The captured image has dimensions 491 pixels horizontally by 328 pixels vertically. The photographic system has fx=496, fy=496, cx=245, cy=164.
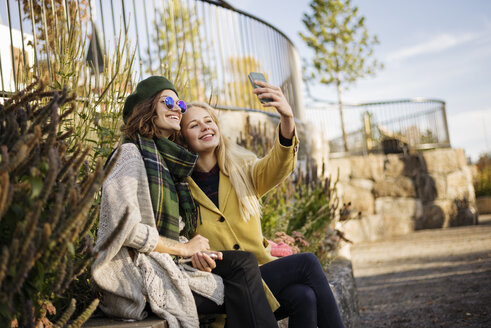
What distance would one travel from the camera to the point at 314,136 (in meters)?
7.95

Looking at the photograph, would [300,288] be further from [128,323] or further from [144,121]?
[144,121]

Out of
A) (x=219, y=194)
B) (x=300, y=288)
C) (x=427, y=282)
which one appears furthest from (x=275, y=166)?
(x=427, y=282)

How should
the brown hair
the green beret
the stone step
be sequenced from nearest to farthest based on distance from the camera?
the stone step → the brown hair → the green beret

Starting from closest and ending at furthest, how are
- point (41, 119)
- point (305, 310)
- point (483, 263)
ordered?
point (41, 119) → point (305, 310) → point (483, 263)

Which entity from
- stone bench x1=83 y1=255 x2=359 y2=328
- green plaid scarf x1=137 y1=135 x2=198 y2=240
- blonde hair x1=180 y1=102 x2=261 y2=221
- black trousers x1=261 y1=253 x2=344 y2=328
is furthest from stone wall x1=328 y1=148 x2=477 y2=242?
green plaid scarf x1=137 y1=135 x2=198 y2=240

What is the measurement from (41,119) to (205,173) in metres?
1.41

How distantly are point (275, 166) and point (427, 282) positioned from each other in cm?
400

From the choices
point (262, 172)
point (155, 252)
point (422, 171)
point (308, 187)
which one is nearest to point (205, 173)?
point (262, 172)

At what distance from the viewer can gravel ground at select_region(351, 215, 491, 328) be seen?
172 inches

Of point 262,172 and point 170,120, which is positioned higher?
point 170,120

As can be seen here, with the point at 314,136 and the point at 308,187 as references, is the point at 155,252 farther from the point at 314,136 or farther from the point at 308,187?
the point at 314,136

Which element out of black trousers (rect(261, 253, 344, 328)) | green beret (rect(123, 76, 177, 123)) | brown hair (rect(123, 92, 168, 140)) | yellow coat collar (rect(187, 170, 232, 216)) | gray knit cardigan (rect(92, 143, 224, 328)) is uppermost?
green beret (rect(123, 76, 177, 123))

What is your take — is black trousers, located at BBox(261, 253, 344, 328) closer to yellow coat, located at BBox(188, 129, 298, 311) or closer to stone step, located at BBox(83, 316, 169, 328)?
yellow coat, located at BBox(188, 129, 298, 311)

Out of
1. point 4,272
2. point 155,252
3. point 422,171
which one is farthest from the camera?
point 422,171
